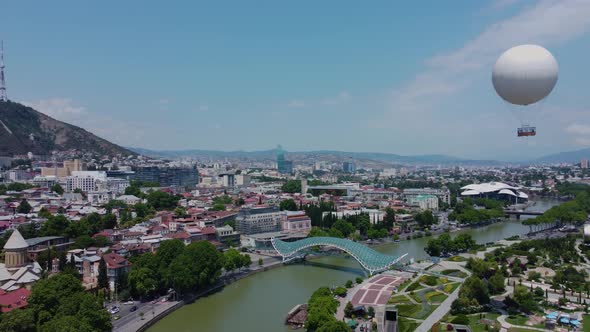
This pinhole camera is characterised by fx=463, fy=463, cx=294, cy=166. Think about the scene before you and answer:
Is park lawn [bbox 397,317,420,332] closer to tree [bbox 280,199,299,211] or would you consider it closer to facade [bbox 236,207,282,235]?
facade [bbox 236,207,282,235]

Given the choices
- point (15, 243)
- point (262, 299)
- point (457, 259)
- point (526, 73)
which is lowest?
point (262, 299)

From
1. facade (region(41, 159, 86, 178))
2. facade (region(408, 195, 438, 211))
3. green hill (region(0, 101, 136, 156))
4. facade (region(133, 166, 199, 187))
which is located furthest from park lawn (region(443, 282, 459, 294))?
green hill (region(0, 101, 136, 156))

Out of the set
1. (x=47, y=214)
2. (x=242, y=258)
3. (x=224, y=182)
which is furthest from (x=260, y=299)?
(x=224, y=182)

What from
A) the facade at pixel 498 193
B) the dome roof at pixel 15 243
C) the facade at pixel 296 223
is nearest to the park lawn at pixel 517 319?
the dome roof at pixel 15 243

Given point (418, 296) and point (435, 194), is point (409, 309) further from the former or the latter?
point (435, 194)

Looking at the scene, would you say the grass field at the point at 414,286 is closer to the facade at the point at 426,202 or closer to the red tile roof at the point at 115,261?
the red tile roof at the point at 115,261

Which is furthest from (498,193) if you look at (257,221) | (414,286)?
(414,286)
